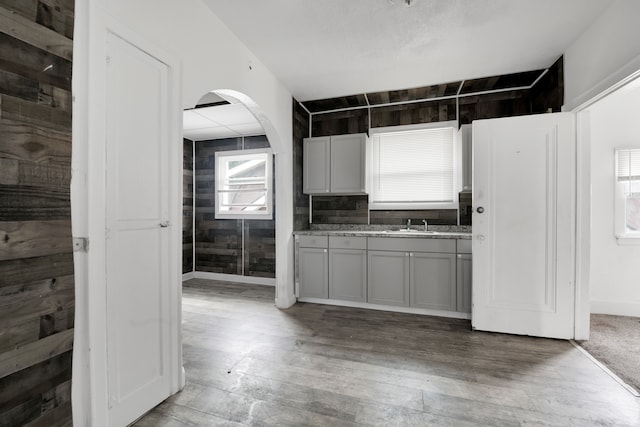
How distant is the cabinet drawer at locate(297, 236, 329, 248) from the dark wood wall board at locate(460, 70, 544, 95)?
2.54 metres

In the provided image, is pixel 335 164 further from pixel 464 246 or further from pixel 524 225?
pixel 524 225

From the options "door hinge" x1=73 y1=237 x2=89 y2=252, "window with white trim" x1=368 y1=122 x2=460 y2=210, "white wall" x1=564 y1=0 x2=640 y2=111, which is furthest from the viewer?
"window with white trim" x1=368 y1=122 x2=460 y2=210

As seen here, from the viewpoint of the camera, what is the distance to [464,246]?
317cm

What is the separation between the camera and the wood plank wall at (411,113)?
3297 millimetres

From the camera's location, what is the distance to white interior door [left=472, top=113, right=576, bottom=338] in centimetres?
263

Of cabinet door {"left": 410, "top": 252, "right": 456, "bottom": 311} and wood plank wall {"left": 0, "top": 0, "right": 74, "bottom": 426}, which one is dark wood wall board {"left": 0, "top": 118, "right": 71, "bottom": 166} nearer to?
wood plank wall {"left": 0, "top": 0, "right": 74, "bottom": 426}

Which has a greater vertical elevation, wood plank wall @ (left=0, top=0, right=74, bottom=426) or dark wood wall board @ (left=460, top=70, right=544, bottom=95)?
dark wood wall board @ (left=460, top=70, right=544, bottom=95)

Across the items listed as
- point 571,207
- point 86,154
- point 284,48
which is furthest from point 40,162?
point 571,207

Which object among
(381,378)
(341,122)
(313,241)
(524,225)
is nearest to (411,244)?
(524,225)

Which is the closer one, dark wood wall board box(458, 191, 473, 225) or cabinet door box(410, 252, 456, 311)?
cabinet door box(410, 252, 456, 311)

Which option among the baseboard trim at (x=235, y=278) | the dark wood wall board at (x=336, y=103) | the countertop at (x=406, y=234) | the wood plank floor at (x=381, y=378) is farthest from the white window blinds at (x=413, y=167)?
the baseboard trim at (x=235, y=278)

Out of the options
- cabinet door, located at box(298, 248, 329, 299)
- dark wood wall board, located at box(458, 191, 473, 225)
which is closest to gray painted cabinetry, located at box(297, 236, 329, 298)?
cabinet door, located at box(298, 248, 329, 299)

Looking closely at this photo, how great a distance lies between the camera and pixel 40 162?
121 cm

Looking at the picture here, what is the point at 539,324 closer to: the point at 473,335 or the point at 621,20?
the point at 473,335
